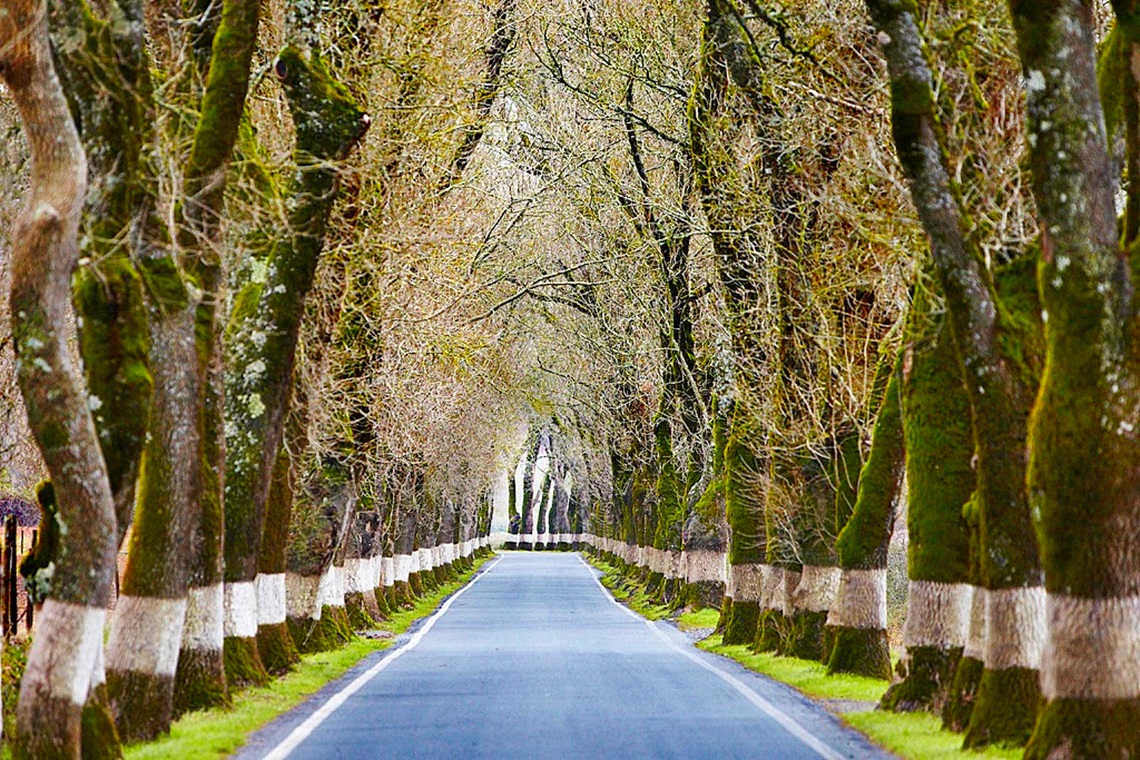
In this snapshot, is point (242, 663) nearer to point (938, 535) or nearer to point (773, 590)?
point (938, 535)

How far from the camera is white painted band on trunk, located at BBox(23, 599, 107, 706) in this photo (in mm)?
11133

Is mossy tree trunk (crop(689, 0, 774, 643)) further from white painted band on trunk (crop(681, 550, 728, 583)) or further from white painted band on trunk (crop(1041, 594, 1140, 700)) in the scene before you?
white painted band on trunk (crop(1041, 594, 1140, 700))

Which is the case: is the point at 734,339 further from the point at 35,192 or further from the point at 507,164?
the point at 35,192

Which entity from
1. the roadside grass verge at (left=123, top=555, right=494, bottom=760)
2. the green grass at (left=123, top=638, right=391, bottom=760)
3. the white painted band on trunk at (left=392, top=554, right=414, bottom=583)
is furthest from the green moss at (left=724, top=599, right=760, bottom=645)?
the white painted band on trunk at (left=392, top=554, right=414, bottom=583)

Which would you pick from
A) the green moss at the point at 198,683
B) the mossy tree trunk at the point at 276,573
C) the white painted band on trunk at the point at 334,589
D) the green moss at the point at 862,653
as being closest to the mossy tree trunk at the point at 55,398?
the green moss at the point at 198,683

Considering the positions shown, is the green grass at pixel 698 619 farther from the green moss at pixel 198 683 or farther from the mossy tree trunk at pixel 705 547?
the green moss at pixel 198 683

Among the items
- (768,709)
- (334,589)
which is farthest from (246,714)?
(334,589)

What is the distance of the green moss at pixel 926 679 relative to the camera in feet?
53.8

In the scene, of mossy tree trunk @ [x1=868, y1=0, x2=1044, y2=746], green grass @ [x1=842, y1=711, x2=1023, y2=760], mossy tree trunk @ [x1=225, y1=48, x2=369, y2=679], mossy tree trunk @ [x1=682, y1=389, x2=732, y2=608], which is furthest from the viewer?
mossy tree trunk @ [x1=682, y1=389, x2=732, y2=608]

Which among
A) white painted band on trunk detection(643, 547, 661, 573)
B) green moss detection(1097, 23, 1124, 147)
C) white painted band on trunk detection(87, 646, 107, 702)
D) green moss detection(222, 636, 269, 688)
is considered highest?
green moss detection(1097, 23, 1124, 147)

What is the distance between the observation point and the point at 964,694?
1470 centimetres

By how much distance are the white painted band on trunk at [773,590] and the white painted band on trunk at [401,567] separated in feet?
63.9

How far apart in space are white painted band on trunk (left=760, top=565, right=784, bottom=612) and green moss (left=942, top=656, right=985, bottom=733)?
36.9 feet

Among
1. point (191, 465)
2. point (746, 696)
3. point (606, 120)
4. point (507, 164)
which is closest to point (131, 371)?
point (191, 465)
